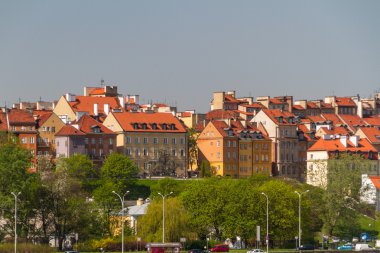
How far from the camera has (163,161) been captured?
197m

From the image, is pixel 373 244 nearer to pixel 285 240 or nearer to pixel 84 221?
pixel 285 240

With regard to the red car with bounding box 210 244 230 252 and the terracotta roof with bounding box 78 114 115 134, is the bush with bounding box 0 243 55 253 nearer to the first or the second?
the red car with bounding box 210 244 230 252

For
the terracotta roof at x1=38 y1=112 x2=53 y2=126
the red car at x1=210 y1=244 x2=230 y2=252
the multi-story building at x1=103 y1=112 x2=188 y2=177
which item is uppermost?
the terracotta roof at x1=38 y1=112 x2=53 y2=126

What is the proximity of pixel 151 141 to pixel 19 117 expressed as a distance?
2155cm

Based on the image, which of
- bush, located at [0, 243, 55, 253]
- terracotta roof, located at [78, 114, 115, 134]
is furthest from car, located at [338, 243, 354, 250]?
terracotta roof, located at [78, 114, 115, 134]

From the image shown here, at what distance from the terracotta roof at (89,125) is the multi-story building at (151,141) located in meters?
3.33

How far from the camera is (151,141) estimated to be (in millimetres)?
196125

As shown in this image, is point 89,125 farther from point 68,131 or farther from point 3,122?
point 3,122

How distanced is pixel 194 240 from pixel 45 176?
17686 millimetres

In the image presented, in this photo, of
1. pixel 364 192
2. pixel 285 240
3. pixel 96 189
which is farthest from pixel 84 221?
pixel 364 192

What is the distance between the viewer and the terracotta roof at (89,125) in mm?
188175

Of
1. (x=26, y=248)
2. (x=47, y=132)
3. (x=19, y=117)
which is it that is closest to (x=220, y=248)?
(x=26, y=248)

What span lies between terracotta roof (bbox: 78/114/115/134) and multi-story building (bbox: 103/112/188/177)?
10.9ft

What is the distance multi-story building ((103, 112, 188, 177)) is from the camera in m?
194
